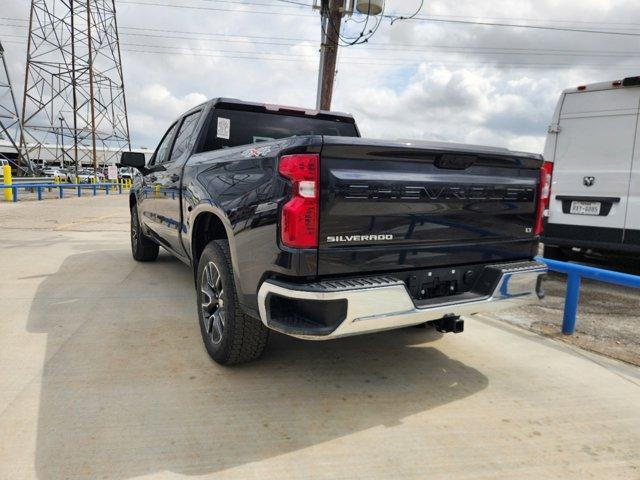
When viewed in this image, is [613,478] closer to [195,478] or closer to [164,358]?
[195,478]

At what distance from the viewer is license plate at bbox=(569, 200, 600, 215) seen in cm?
572

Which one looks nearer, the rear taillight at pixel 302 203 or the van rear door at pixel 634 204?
the rear taillight at pixel 302 203

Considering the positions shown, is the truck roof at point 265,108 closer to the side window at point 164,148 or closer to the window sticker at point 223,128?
the window sticker at point 223,128

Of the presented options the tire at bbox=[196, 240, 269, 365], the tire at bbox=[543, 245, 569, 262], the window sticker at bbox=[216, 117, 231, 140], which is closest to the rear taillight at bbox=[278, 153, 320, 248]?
the tire at bbox=[196, 240, 269, 365]

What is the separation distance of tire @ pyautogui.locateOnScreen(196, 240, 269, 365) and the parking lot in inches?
6.2

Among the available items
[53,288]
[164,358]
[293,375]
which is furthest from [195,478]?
[53,288]

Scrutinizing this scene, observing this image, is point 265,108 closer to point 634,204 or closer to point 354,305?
point 354,305

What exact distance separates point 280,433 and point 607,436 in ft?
5.73

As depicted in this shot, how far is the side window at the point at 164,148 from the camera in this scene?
4980mm

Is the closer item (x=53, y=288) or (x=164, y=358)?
(x=164, y=358)

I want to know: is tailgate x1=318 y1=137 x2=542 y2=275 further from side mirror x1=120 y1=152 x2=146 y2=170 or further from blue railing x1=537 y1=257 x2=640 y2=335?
side mirror x1=120 y1=152 x2=146 y2=170

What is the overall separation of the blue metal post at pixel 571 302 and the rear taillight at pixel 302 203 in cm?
269

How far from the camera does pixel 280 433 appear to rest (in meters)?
2.41

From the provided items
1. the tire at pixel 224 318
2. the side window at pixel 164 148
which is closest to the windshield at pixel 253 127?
the side window at pixel 164 148
